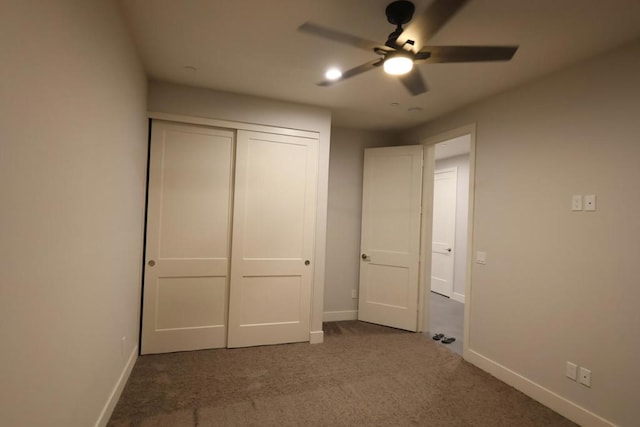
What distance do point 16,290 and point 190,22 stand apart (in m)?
1.76

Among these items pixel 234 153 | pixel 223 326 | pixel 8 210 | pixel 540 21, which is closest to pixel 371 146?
pixel 234 153

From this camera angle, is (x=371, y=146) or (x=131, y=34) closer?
(x=131, y=34)

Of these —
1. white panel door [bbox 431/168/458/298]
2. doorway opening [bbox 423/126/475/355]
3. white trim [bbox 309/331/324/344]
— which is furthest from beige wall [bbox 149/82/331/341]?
white panel door [bbox 431/168/458/298]

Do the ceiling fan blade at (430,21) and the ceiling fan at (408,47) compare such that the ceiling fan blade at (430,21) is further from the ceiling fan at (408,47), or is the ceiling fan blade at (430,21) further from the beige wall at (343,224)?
the beige wall at (343,224)

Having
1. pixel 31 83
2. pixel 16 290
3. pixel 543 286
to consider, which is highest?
pixel 31 83

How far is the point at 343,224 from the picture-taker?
13.4 feet

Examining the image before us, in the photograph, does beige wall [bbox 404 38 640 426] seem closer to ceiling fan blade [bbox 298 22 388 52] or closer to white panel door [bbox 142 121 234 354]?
ceiling fan blade [bbox 298 22 388 52]

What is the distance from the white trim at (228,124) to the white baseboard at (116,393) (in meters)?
2.07

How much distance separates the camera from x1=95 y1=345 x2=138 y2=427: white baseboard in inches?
72.4

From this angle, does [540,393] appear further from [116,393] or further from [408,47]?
[116,393]

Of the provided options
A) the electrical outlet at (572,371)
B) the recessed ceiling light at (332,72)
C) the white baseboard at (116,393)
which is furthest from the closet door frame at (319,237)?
the electrical outlet at (572,371)

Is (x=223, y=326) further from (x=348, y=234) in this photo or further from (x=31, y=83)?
(x=31, y=83)

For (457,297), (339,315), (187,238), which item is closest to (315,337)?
(339,315)

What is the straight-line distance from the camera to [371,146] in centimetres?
423
